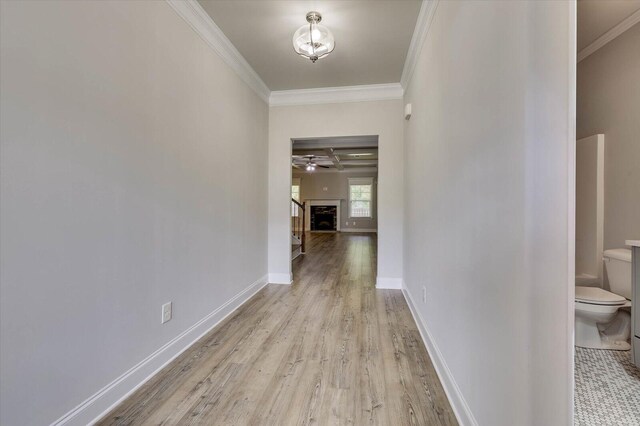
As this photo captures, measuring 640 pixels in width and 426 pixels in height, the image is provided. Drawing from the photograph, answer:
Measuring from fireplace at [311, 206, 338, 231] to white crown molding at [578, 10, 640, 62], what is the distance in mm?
8664

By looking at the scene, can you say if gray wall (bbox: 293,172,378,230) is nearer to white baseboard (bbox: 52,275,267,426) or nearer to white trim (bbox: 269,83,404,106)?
white trim (bbox: 269,83,404,106)

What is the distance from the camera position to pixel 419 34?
225 cm

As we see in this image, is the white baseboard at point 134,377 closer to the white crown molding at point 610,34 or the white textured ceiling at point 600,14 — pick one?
the white textured ceiling at point 600,14

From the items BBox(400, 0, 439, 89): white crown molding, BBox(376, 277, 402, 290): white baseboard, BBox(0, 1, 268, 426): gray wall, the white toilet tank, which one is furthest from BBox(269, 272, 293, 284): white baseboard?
the white toilet tank

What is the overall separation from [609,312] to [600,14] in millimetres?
2195

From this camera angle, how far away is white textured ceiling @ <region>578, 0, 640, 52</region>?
1.97 m

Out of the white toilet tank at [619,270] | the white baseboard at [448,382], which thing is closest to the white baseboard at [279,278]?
the white baseboard at [448,382]

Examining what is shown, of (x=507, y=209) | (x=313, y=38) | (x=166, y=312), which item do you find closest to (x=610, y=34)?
(x=313, y=38)

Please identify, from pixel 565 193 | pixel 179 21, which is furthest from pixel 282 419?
pixel 179 21

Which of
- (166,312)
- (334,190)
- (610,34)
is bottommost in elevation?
(166,312)

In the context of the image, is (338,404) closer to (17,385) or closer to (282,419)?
(282,419)

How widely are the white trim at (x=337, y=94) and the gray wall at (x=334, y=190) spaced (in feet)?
23.7

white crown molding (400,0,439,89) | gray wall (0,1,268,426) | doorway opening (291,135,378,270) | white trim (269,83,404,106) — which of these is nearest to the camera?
gray wall (0,1,268,426)

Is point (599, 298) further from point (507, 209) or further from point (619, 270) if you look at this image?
point (507, 209)
